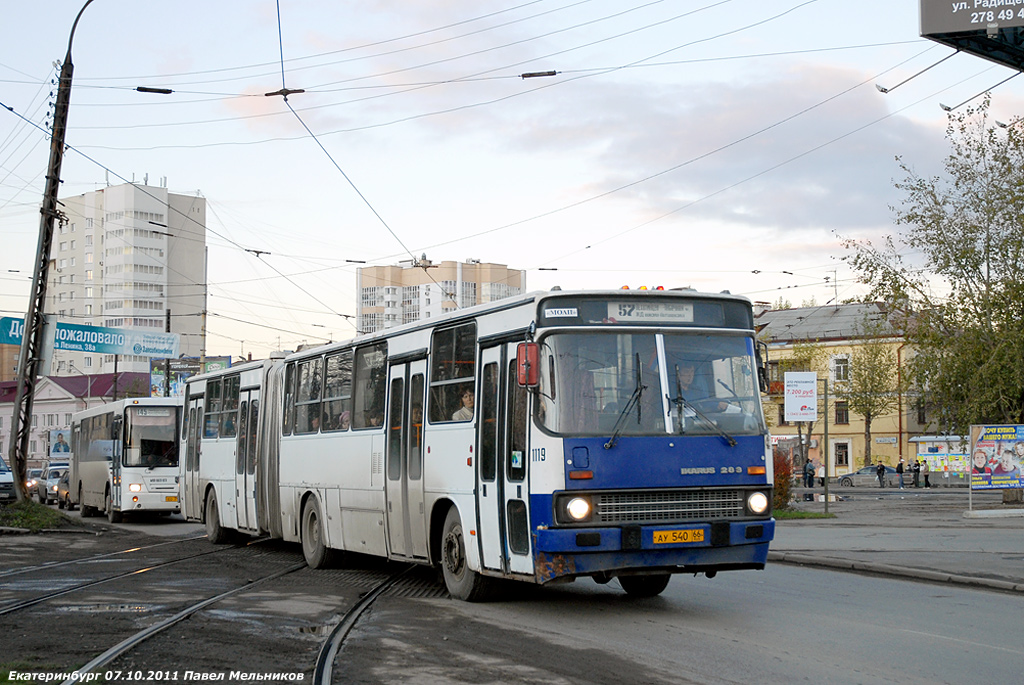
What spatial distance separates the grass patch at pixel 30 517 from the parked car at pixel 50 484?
21.3 meters

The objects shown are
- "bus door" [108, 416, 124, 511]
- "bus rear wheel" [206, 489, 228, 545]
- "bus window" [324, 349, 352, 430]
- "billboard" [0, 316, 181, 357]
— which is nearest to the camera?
"bus window" [324, 349, 352, 430]

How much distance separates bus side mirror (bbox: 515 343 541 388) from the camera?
1075cm

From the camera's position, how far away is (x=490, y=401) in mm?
11945

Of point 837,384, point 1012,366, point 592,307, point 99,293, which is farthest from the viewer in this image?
point 99,293

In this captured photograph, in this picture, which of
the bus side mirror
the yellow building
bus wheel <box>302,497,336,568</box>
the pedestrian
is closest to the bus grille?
the bus side mirror

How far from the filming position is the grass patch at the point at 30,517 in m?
25.8

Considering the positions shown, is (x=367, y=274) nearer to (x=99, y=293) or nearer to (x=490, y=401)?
(x=99, y=293)

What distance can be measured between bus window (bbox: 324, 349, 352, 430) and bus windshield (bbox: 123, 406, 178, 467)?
15529mm

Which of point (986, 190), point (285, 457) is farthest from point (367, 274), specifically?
point (285, 457)

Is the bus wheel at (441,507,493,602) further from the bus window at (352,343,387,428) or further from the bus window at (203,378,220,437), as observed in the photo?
the bus window at (203,378,220,437)

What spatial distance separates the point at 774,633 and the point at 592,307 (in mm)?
3361

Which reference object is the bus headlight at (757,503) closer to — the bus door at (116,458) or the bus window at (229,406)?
the bus window at (229,406)

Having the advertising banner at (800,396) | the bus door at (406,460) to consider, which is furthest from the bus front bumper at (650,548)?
the advertising banner at (800,396)

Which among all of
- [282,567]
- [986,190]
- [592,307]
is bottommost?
[282,567]
